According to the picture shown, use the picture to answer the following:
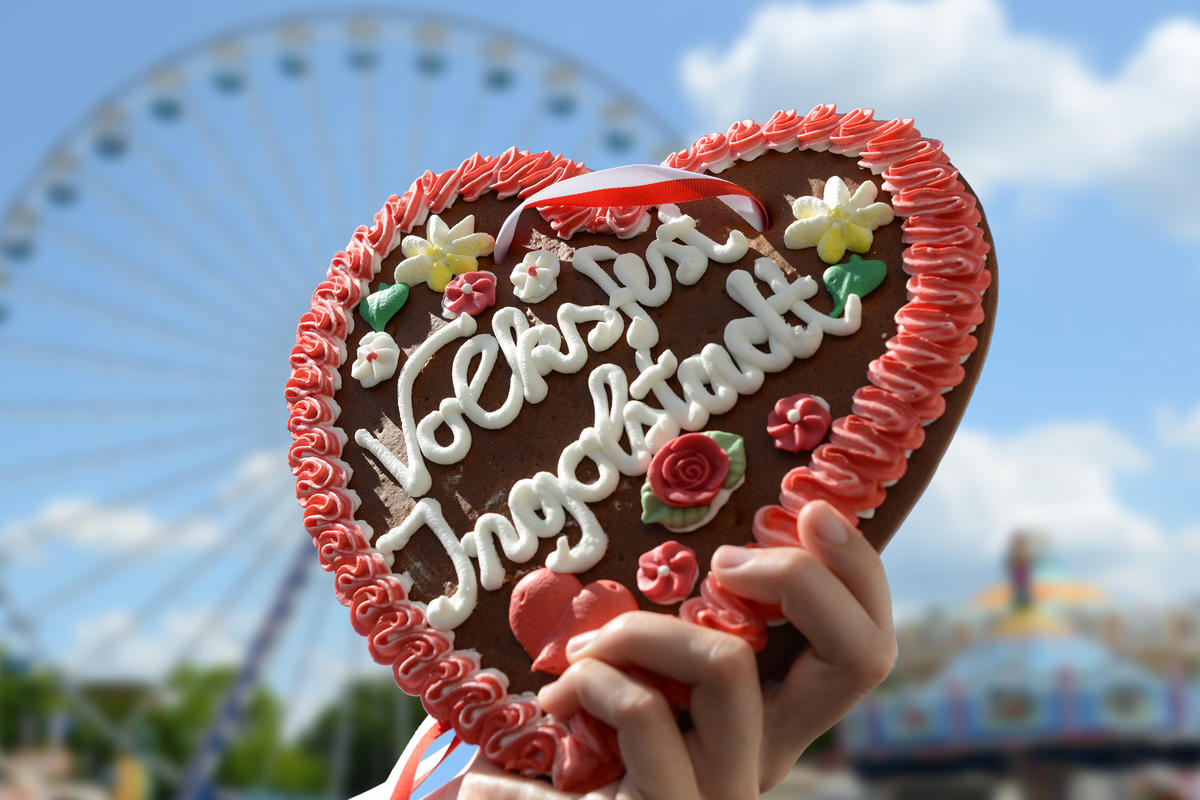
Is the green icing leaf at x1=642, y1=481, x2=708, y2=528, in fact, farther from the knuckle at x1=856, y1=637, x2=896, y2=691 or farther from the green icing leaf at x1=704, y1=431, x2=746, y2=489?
the knuckle at x1=856, y1=637, x2=896, y2=691

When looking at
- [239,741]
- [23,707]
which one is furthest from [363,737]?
[23,707]

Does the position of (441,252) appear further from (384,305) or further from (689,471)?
(689,471)

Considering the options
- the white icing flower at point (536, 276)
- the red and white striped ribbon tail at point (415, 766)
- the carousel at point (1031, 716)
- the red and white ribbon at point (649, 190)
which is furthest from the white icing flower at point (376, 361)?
the carousel at point (1031, 716)

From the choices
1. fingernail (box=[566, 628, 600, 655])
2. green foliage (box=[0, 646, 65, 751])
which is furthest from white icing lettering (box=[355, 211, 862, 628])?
green foliage (box=[0, 646, 65, 751])

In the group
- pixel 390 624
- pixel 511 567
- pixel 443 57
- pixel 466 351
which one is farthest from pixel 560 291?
pixel 443 57

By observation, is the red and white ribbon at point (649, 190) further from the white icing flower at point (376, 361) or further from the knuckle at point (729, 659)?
the knuckle at point (729, 659)

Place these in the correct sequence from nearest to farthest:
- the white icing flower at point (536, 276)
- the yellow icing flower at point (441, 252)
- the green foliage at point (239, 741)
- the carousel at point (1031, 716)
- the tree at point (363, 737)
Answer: the white icing flower at point (536, 276)
the yellow icing flower at point (441, 252)
the carousel at point (1031, 716)
the tree at point (363, 737)
the green foliage at point (239, 741)
